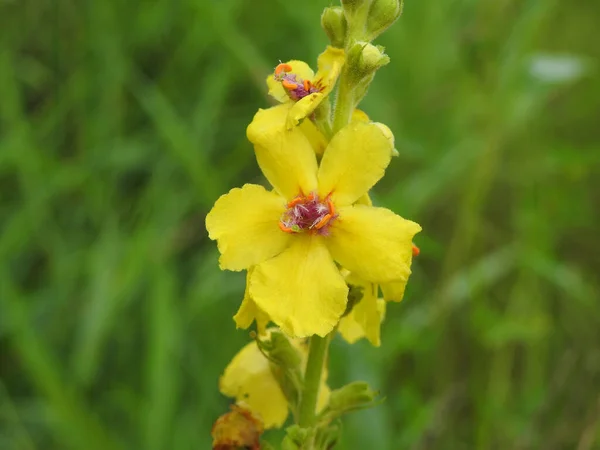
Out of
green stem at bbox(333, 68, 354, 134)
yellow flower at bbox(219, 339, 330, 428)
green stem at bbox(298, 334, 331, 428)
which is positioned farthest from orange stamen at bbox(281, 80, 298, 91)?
yellow flower at bbox(219, 339, 330, 428)

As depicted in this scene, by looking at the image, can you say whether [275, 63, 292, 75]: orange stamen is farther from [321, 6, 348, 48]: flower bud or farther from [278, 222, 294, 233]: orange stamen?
[278, 222, 294, 233]: orange stamen

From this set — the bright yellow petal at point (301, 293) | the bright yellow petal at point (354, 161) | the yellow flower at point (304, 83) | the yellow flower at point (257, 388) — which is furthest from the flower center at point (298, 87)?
the yellow flower at point (257, 388)

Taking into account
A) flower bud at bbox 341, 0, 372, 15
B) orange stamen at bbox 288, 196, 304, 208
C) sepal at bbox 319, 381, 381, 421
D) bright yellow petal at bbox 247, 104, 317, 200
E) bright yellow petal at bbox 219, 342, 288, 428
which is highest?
flower bud at bbox 341, 0, 372, 15

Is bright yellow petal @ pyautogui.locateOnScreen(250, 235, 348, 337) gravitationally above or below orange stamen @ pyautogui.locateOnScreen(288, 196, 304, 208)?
below

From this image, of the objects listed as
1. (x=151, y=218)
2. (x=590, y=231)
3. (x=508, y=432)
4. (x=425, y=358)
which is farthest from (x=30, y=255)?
(x=590, y=231)

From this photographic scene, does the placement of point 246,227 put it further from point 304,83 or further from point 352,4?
point 352,4
